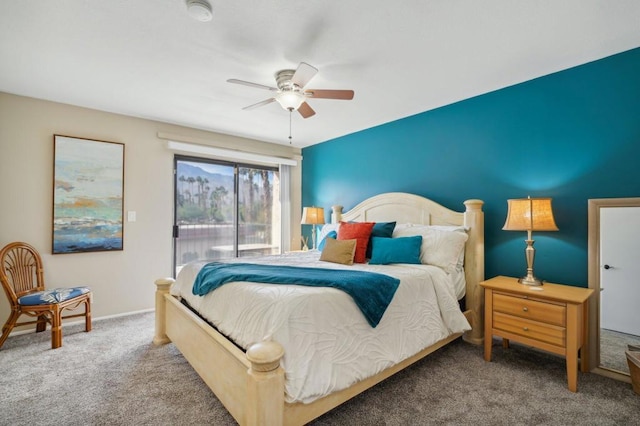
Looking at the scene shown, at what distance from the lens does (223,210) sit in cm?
463

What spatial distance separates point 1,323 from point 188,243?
6.51ft

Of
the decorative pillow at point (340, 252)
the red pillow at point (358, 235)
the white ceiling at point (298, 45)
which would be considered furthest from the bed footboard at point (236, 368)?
the white ceiling at point (298, 45)

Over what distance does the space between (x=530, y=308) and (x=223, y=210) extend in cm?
401

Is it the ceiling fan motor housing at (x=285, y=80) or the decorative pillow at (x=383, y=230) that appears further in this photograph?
the decorative pillow at (x=383, y=230)

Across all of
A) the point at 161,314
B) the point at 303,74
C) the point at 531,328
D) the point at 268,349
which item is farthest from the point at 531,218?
the point at 161,314

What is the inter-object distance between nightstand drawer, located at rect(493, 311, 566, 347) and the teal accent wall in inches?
25.1

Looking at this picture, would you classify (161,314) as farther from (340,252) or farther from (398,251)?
(398,251)

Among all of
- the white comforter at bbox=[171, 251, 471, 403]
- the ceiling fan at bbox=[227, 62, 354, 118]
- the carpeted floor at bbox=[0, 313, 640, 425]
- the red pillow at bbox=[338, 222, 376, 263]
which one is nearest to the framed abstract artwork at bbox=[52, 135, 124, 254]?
the carpeted floor at bbox=[0, 313, 640, 425]

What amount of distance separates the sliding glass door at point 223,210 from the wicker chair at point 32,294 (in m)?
1.37

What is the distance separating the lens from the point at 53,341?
2713mm

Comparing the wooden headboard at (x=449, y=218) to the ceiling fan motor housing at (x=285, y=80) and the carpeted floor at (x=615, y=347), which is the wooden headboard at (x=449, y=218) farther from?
the ceiling fan motor housing at (x=285, y=80)

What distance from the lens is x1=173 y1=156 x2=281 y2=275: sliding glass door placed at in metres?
4.27

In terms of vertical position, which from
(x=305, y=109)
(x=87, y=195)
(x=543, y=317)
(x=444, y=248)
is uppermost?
(x=305, y=109)

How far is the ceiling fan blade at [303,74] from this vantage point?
2.11 m
